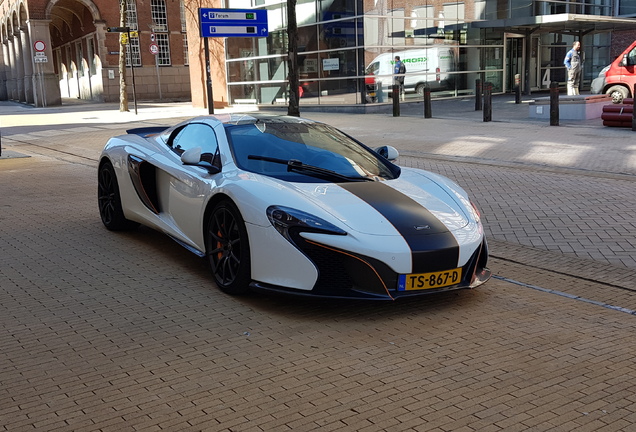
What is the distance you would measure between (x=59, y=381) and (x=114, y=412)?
0.55 metres

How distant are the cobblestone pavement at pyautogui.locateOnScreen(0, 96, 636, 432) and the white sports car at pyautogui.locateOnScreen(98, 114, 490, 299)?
0.30 meters

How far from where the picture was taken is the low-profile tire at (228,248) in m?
4.88

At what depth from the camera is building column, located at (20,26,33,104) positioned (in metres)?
48.0

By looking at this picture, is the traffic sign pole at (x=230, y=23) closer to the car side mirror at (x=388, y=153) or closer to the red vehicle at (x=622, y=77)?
the red vehicle at (x=622, y=77)

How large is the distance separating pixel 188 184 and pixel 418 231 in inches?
82.4

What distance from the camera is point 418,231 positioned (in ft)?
15.3

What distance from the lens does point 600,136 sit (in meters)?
15.0

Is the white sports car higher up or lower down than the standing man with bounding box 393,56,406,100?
lower down

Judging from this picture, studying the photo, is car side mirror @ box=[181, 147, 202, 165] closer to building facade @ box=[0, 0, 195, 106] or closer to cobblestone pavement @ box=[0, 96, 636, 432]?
cobblestone pavement @ box=[0, 96, 636, 432]

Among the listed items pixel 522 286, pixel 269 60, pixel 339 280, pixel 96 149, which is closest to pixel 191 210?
pixel 339 280

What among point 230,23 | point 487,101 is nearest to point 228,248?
point 487,101

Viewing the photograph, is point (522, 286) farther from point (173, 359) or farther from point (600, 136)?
point (600, 136)

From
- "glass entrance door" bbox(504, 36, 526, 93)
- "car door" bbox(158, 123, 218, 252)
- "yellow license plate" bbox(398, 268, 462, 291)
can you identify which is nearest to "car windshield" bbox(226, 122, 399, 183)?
"car door" bbox(158, 123, 218, 252)

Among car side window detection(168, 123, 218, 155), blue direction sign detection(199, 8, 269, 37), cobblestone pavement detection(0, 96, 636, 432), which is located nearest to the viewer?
cobblestone pavement detection(0, 96, 636, 432)
